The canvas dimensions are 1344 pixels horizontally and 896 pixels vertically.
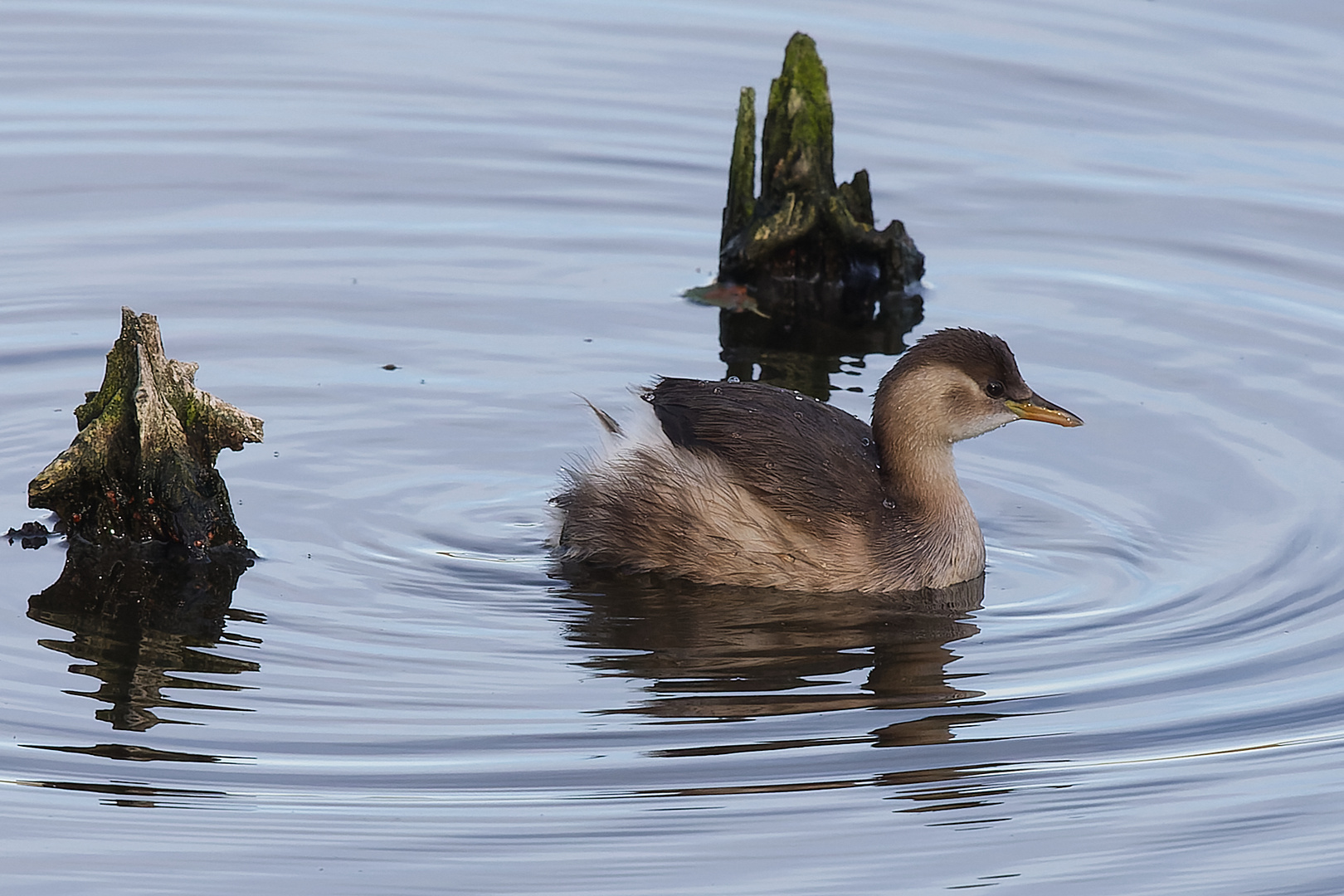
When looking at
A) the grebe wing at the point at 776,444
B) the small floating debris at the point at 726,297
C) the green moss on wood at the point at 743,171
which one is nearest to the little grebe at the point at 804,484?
the grebe wing at the point at 776,444

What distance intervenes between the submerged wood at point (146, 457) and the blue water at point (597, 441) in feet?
0.85

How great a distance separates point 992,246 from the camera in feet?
39.9

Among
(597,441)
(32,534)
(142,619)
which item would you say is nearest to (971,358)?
(597,441)

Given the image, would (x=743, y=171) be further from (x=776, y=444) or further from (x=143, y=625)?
(x=143, y=625)

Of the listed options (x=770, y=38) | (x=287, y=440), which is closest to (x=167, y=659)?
(x=287, y=440)

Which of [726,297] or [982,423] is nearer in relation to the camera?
[982,423]

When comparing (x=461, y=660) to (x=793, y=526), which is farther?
(x=793, y=526)

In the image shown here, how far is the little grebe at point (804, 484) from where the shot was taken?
8125mm

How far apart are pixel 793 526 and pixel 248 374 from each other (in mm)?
3161

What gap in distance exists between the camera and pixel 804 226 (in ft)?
38.1

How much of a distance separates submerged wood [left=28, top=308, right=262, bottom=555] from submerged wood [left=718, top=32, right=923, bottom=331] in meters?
4.13

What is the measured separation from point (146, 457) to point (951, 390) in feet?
10.4

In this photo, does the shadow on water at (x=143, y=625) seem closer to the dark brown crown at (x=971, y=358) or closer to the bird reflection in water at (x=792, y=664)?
the bird reflection in water at (x=792, y=664)

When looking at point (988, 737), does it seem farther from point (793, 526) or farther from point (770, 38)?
point (770, 38)
